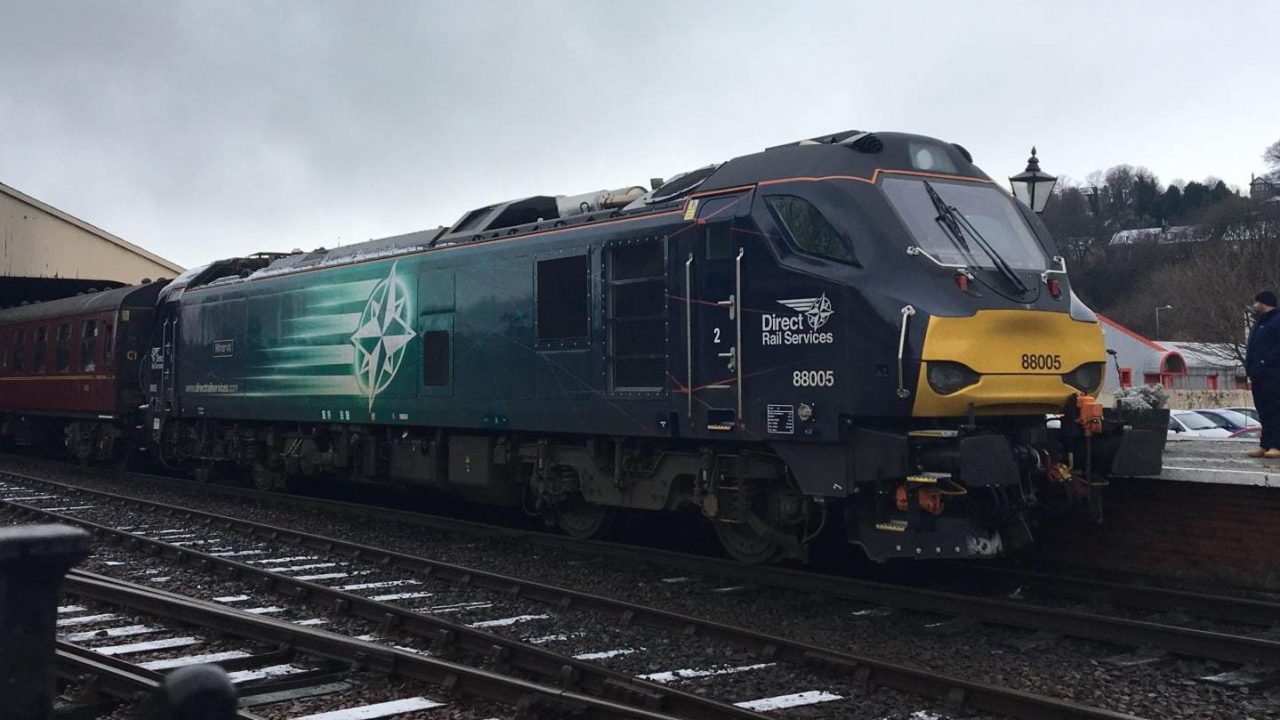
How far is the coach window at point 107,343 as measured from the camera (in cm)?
1998

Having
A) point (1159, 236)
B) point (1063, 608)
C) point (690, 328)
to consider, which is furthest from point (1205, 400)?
point (1159, 236)

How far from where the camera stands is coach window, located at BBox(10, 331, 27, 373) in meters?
24.7

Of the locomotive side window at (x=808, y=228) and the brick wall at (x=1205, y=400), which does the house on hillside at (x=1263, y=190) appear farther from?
the locomotive side window at (x=808, y=228)

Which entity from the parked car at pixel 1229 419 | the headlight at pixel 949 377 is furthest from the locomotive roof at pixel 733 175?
the parked car at pixel 1229 419

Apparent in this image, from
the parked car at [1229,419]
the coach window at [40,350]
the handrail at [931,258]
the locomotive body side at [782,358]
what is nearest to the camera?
the locomotive body side at [782,358]

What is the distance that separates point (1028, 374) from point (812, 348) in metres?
1.60

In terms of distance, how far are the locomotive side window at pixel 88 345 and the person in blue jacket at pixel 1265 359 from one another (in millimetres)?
19069

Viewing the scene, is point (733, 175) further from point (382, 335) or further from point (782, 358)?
point (382, 335)

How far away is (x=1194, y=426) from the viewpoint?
23219 mm

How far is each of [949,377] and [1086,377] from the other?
5.27ft

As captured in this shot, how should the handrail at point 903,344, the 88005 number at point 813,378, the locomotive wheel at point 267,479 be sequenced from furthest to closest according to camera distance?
the locomotive wheel at point 267,479 → the 88005 number at point 813,378 → the handrail at point 903,344

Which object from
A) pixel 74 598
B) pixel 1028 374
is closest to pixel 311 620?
pixel 74 598

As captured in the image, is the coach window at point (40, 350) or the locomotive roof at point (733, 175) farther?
the coach window at point (40, 350)

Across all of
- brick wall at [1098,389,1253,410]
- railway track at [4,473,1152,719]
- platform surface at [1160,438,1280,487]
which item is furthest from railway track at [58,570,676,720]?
brick wall at [1098,389,1253,410]
